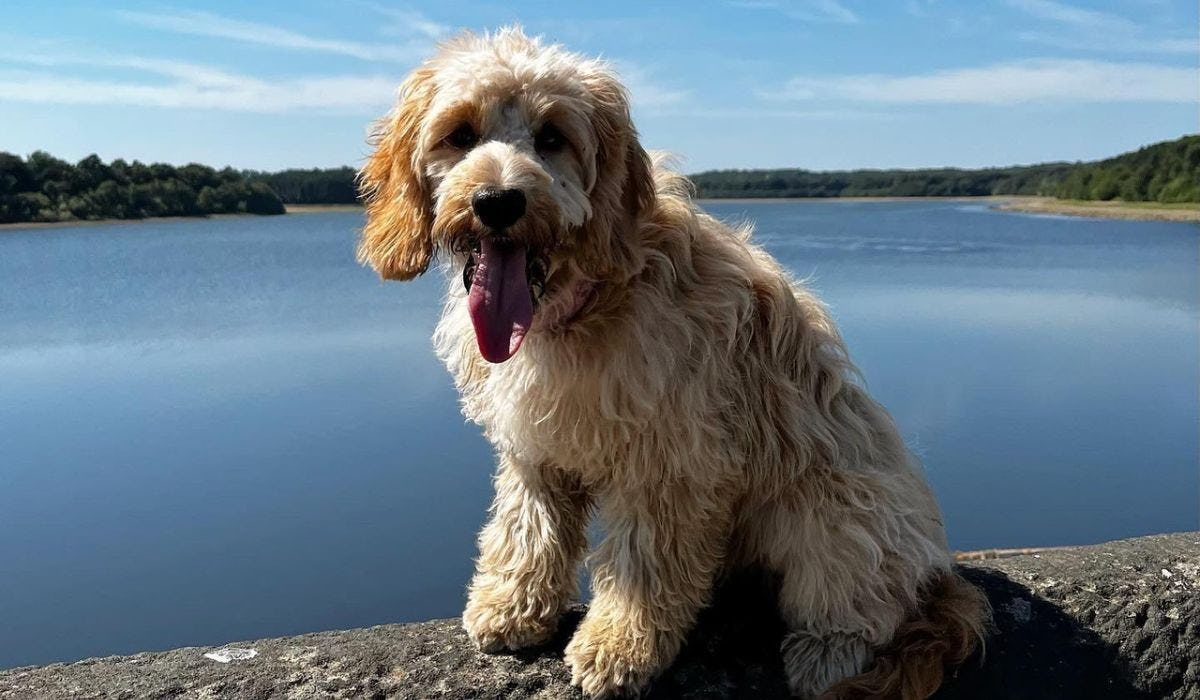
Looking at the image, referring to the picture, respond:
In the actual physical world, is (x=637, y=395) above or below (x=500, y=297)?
below

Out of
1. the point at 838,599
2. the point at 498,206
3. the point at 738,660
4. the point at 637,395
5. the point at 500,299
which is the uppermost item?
the point at 498,206

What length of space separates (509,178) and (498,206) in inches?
3.3

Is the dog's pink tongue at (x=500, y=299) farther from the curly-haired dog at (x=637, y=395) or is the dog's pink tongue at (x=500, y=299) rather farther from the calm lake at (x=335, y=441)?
the calm lake at (x=335, y=441)

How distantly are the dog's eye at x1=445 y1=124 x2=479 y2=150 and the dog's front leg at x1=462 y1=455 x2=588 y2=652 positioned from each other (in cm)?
116

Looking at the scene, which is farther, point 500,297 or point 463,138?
point 463,138

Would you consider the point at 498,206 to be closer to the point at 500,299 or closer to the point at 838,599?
the point at 500,299

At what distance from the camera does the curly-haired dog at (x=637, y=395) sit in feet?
9.18

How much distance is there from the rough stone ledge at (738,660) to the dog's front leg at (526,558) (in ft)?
0.27

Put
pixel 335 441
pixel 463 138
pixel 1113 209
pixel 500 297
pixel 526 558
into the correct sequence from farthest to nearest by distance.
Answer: pixel 1113 209 < pixel 335 441 < pixel 526 558 < pixel 463 138 < pixel 500 297

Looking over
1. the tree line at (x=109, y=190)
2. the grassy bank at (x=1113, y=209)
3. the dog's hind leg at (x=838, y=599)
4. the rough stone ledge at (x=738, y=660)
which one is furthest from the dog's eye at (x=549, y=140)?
the grassy bank at (x=1113, y=209)

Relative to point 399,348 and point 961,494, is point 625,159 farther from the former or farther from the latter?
point 399,348

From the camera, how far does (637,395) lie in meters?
2.92

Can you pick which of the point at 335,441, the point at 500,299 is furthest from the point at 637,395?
the point at 335,441

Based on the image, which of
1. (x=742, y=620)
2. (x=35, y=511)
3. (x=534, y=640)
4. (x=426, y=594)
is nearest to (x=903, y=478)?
(x=742, y=620)
